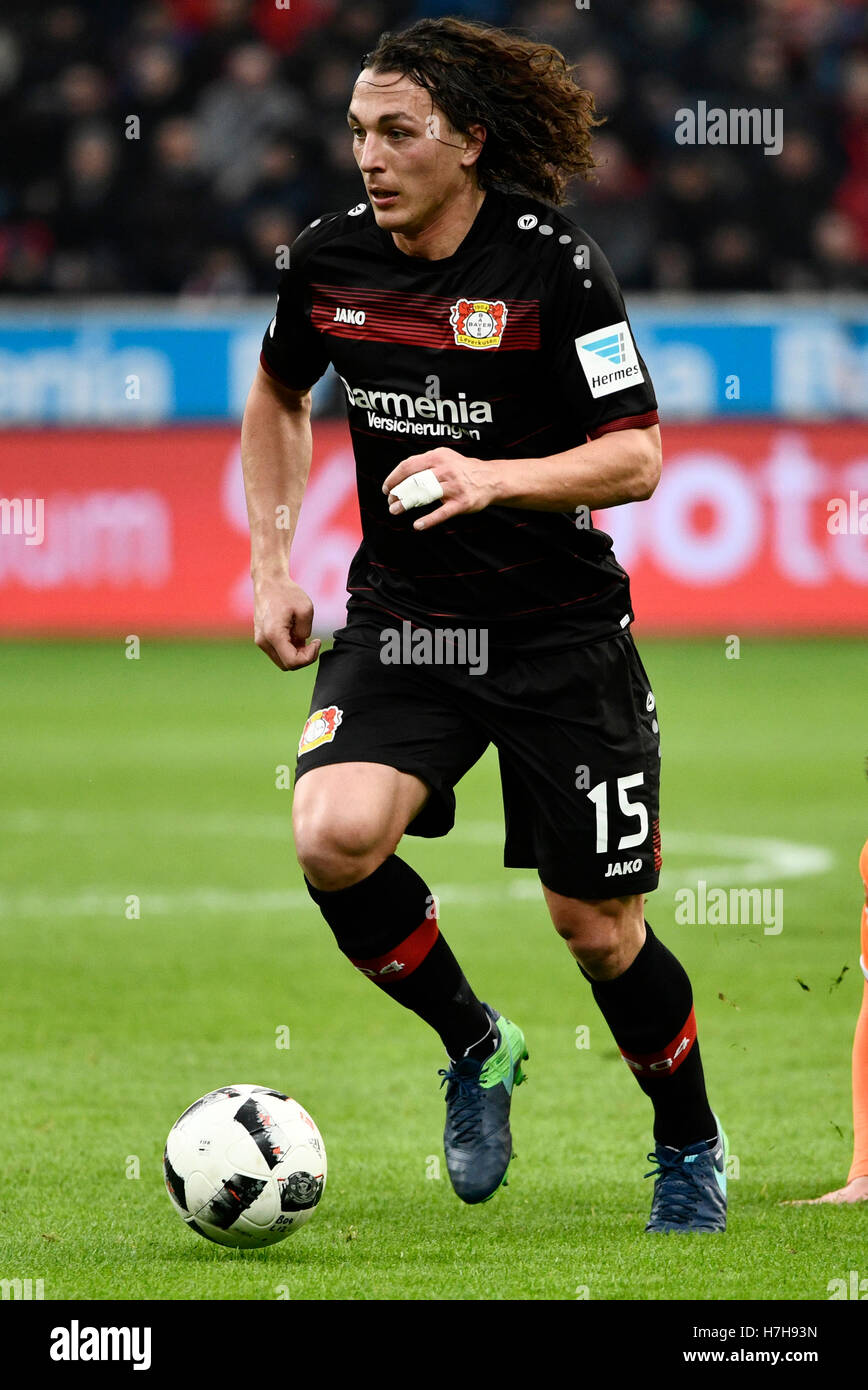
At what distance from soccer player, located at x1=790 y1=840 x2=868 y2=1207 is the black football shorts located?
0.57 metres

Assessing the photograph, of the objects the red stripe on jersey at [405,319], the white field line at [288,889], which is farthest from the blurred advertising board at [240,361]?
the red stripe on jersey at [405,319]

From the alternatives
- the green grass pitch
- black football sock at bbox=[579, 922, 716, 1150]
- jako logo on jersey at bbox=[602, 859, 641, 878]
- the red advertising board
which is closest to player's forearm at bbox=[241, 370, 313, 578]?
jako logo on jersey at bbox=[602, 859, 641, 878]

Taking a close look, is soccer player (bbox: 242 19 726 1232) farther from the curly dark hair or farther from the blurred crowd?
the blurred crowd

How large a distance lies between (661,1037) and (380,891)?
24.5 inches

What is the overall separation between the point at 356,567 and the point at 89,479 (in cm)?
1027

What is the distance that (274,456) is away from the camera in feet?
14.8

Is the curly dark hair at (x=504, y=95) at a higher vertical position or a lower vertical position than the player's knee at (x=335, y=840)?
higher

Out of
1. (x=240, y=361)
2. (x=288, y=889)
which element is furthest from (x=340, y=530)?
(x=288, y=889)

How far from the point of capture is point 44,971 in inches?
269

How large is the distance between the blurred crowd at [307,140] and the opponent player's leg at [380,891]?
41.2 feet

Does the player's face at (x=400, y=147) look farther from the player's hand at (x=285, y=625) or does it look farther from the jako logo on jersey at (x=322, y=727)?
the jako logo on jersey at (x=322, y=727)

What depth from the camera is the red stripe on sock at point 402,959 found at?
4176mm

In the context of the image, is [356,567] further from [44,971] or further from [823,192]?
[823,192]

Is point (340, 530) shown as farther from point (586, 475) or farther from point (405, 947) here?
point (586, 475)
